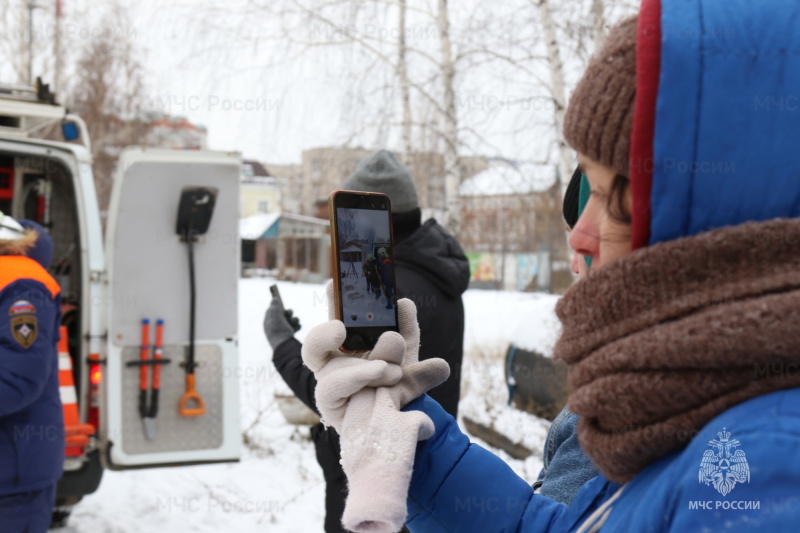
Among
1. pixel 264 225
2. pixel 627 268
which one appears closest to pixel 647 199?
pixel 627 268

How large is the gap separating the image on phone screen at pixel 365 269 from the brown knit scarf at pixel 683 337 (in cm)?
53

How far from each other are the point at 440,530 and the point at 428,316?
1528 millimetres

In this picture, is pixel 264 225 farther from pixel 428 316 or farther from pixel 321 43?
pixel 428 316

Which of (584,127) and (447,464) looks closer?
(584,127)

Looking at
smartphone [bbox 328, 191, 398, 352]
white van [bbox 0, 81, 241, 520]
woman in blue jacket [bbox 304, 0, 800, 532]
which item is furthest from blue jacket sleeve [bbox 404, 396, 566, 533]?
white van [bbox 0, 81, 241, 520]

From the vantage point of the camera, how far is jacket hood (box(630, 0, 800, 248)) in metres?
0.84

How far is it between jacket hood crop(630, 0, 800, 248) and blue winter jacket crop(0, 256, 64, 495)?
2.79m

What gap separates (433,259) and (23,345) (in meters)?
1.75

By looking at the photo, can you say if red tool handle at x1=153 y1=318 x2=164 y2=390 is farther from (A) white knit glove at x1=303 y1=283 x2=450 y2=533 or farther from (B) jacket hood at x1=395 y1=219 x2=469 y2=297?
(A) white knit glove at x1=303 y1=283 x2=450 y2=533

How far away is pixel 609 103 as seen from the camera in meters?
0.93

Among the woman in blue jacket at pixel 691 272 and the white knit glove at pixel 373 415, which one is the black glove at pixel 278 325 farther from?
the woman in blue jacket at pixel 691 272

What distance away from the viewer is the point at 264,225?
116 ft

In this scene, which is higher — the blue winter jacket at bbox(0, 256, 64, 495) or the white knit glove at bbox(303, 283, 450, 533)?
the white knit glove at bbox(303, 283, 450, 533)

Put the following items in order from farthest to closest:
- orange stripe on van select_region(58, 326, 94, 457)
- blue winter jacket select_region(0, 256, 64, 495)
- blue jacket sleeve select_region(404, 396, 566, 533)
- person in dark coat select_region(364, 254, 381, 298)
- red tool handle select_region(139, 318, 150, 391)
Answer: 1. red tool handle select_region(139, 318, 150, 391)
2. orange stripe on van select_region(58, 326, 94, 457)
3. blue winter jacket select_region(0, 256, 64, 495)
4. person in dark coat select_region(364, 254, 381, 298)
5. blue jacket sleeve select_region(404, 396, 566, 533)
